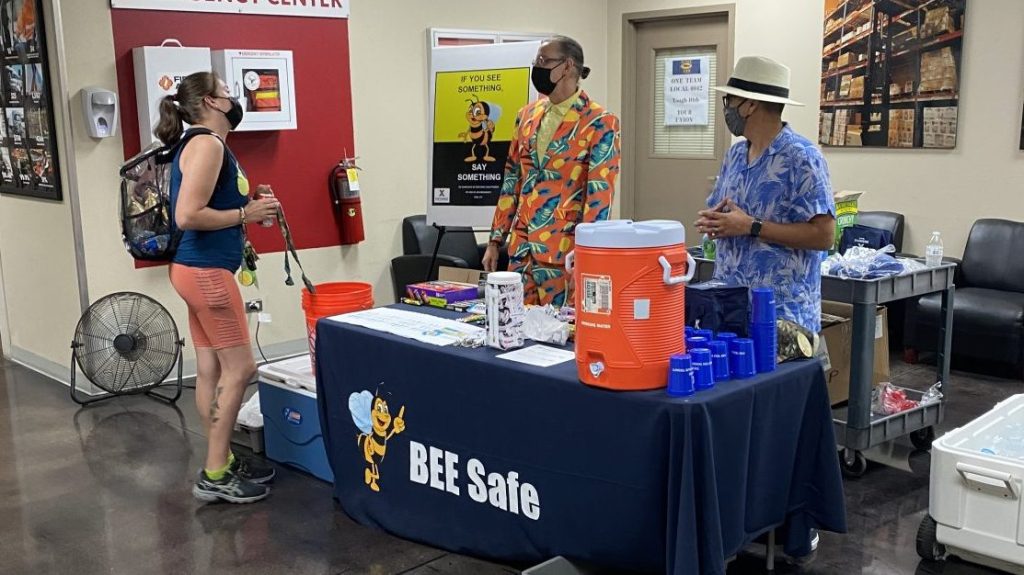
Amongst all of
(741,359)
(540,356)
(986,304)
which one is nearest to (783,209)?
(741,359)

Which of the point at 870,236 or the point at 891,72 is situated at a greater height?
the point at 891,72

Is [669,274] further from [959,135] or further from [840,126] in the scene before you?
[840,126]

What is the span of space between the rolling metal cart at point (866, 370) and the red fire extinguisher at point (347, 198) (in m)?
3.18

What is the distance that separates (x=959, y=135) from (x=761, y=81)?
337 cm

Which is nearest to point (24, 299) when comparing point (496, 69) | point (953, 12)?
point (496, 69)

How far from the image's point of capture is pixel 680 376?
228 cm

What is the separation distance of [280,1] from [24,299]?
2.37 meters

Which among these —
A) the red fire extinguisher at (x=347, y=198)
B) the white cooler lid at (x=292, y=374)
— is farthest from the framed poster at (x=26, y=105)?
the white cooler lid at (x=292, y=374)

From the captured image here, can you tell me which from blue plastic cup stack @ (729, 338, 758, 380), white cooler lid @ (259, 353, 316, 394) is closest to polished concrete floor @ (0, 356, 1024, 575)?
white cooler lid @ (259, 353, 316, 394)

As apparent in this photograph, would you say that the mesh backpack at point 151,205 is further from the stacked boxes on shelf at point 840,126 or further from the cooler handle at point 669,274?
the stacked boxes on shelf at point 840,126

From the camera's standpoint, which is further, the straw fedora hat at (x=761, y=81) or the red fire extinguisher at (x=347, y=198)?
the red fire extinguisher at (x=347, y=198)

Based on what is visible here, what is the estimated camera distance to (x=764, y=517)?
266 centimetres

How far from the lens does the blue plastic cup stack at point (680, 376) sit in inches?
89.7

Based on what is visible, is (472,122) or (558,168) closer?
(558,168)
